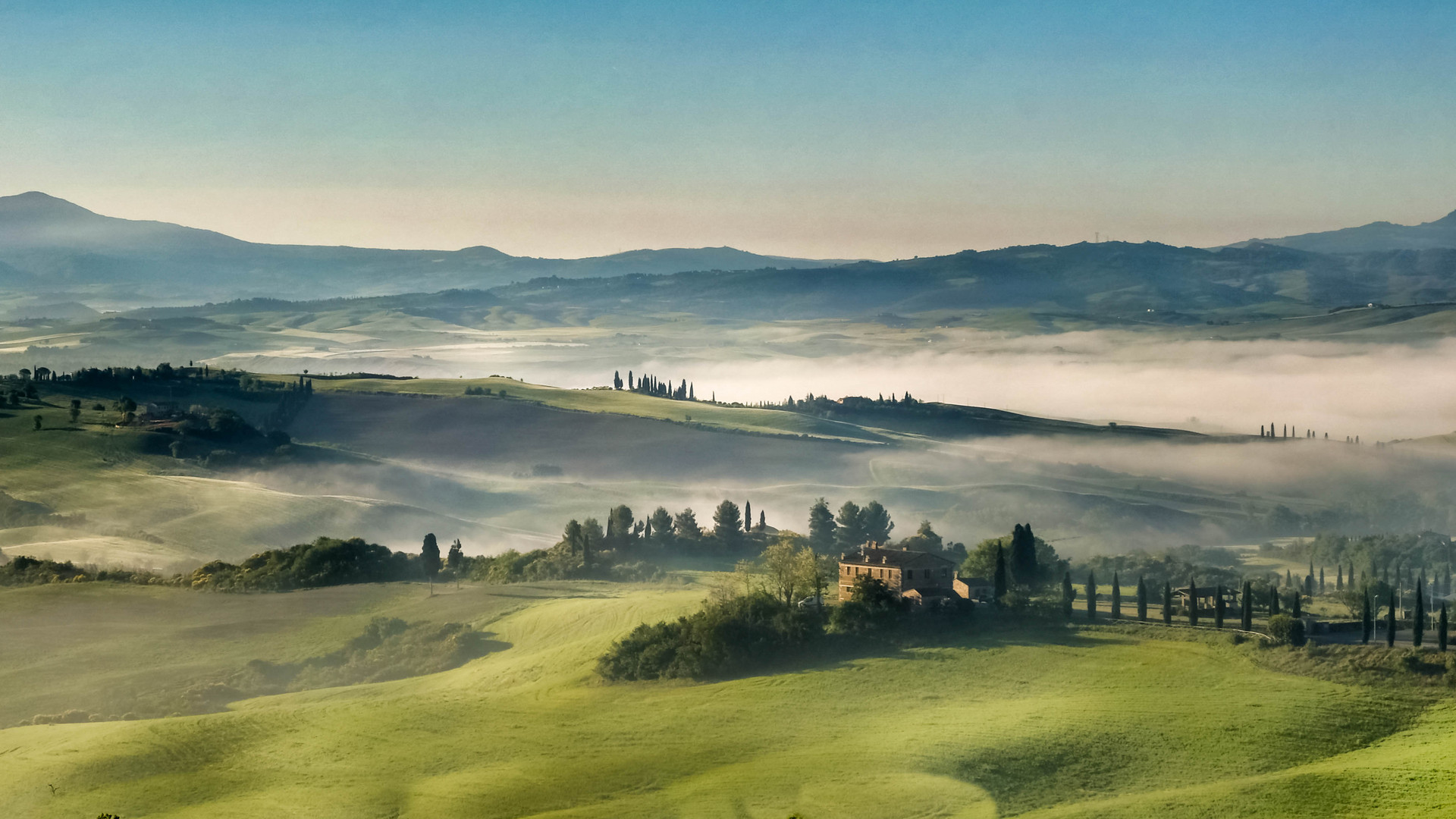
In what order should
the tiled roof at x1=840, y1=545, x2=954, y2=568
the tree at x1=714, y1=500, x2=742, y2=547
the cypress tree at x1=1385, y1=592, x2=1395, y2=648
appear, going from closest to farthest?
the cypress tree at x1=1385, y1=592, x2=1395, y2=648 → the tiled roof at x1=840, y1=545, x2=954, y2=568 → the tree at x1=714, y1=500, x2=742, y2=547

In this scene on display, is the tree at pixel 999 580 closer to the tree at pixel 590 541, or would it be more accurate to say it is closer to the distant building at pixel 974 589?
the distant building at pixel 974 589

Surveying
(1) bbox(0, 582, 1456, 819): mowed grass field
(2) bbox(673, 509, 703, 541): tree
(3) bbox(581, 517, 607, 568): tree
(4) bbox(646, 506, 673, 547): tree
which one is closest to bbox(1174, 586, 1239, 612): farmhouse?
(1) bbox(0, 582, 1456, 819): mowed grass field

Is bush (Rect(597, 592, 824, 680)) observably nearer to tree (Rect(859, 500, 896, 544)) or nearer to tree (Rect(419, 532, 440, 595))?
tree (Rect(419, 532, 440, 595))

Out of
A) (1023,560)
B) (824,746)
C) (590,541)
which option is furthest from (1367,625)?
(590,541)

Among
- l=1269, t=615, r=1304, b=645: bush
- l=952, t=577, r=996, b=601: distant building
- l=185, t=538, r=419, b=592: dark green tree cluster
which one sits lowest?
l=185, t=538, r=419, b=592: dark green tree cluster

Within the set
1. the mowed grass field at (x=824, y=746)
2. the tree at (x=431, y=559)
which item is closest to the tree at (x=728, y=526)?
the tree at (x=431, y=559)

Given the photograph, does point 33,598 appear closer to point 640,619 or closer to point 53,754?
point 53,754
